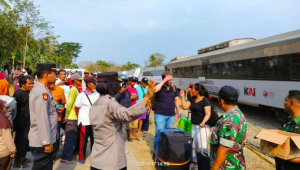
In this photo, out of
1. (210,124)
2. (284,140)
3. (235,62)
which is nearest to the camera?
(284,140)

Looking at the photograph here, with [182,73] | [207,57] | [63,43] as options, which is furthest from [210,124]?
[63,43]

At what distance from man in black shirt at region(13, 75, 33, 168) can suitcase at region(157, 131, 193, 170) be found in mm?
2759

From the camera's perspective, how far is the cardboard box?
2.11 m

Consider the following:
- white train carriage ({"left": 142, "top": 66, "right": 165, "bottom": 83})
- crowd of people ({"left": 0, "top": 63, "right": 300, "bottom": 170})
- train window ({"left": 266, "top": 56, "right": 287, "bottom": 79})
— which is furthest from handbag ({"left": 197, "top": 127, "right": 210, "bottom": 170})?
white train carriage ({"left": 142, "top": 66, "right": 165, "bottom": 83})

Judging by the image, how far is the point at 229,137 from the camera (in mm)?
2266

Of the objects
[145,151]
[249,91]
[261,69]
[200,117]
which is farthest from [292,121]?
[249,91]

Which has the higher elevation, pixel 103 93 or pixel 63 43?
pixel 63 43

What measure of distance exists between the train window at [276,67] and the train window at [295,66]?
0.35m

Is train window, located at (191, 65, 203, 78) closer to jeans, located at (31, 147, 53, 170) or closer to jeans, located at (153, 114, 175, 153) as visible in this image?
jeans, located at (153, 114, 175, 153)

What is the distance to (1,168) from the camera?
2.90m

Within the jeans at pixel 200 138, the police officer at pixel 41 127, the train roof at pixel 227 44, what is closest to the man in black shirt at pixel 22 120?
the police officer at pixel 41 127

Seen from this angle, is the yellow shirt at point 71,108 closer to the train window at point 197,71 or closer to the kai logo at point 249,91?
the kai logo at point 249,91

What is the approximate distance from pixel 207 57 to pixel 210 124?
1024 cm

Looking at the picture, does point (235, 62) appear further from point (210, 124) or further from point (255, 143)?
point (210, 124)
